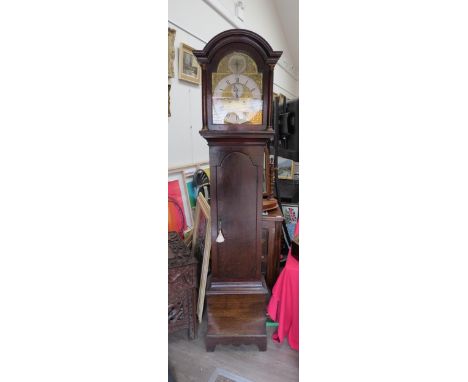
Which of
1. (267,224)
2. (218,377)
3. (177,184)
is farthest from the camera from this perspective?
(177,184)

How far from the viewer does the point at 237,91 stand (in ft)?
4.52

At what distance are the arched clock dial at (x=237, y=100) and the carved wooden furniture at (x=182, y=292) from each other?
0.72 meters

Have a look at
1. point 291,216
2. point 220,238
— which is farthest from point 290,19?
point 220,238

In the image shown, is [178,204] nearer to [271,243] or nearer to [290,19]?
[271,243]

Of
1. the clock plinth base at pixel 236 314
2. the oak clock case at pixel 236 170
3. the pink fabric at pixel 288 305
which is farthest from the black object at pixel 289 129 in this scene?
the clock plinth base at pixel 236 314

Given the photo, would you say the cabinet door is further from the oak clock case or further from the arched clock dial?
the arched clock dial

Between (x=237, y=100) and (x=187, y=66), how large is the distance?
3.40ft

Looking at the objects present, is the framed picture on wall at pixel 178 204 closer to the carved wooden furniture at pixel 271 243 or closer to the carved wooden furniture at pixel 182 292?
the carved wooden furniture at pixel 182 292

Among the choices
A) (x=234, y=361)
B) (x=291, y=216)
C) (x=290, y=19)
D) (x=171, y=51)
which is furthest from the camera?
(x=290, y=19)
